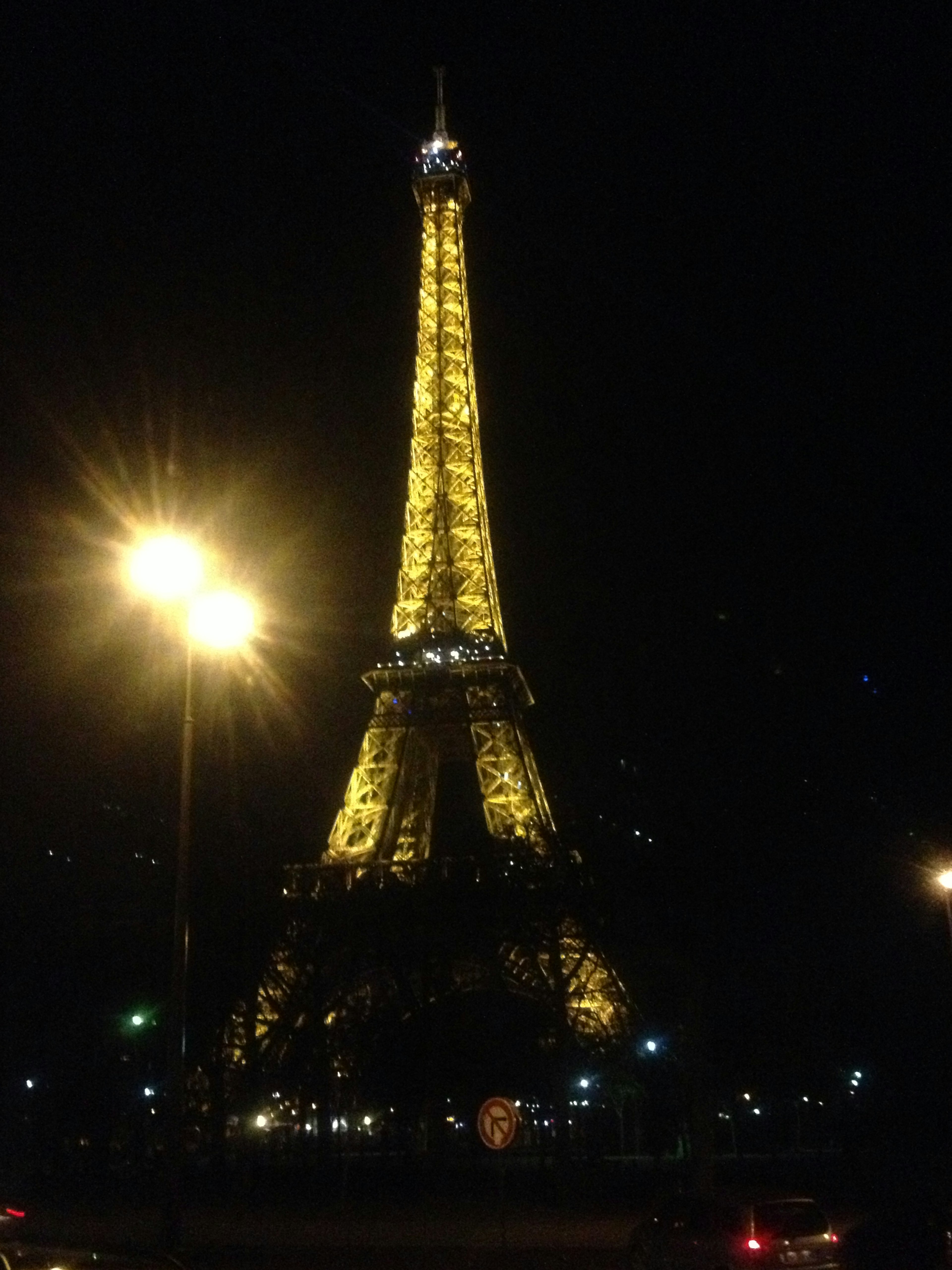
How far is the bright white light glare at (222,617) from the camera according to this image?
18.6 metres

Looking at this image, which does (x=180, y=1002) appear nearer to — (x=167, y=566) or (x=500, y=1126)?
(x=500, y=1126)

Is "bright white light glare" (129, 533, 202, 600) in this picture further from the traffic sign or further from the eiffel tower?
the eiffel tower

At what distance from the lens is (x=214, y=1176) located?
3872 cm

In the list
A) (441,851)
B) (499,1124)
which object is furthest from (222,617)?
(441,851)

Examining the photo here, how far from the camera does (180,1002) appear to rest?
56.7ft

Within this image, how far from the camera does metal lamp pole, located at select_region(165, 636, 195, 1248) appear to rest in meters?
16.0

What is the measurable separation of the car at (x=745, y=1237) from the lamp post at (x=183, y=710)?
6.27 metres

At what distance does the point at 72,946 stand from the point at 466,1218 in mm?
18416

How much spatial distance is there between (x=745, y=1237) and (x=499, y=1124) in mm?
3539

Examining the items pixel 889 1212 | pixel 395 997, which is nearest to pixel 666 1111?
pixel 395 997

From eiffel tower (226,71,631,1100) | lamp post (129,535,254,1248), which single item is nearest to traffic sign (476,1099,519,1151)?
lamp post (129,535,254,1248)

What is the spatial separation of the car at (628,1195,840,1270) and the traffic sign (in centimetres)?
310

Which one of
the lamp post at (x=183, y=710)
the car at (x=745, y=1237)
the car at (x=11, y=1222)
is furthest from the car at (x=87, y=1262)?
the car at (x=11, y=1222)

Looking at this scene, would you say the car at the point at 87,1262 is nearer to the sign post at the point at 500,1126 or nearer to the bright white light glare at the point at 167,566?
the sign post at the point at 500,1126
